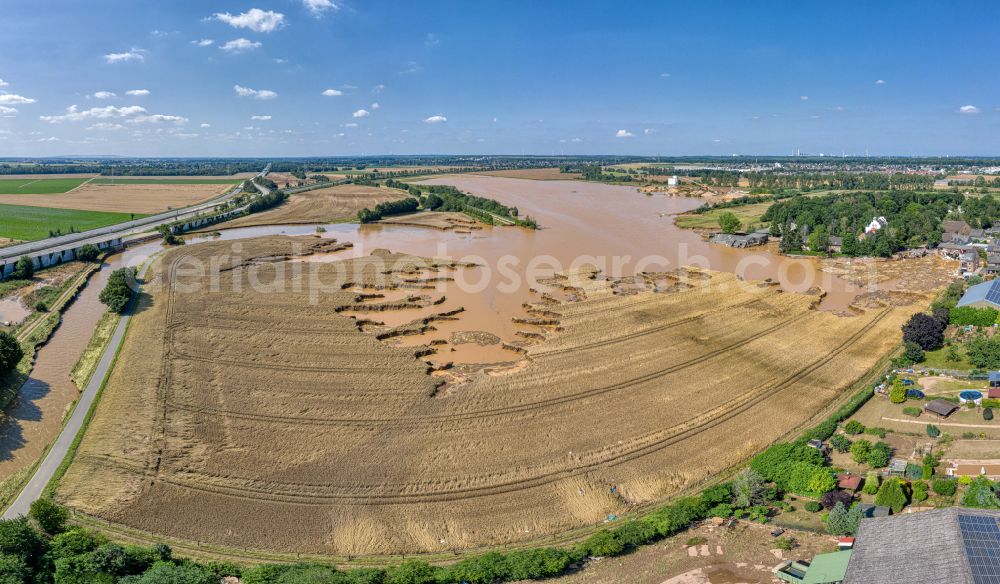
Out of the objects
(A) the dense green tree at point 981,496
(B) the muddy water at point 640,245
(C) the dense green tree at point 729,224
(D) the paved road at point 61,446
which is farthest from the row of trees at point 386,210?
(A) the dense green tree at point 981,496

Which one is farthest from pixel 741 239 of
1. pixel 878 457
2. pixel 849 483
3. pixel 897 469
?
pixel 849 483

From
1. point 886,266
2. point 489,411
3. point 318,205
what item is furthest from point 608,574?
point 318,205

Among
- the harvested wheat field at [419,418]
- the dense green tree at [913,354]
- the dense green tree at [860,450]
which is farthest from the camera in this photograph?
the dense green tree at [913,354]

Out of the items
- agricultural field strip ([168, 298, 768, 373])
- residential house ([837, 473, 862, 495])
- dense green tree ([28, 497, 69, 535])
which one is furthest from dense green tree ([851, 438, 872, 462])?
dense green tree ([28, 497, 69, 535])

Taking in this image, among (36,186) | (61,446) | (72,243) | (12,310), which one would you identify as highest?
(36,186)

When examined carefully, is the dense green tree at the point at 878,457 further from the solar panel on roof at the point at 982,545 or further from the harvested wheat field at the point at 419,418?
the solar panel on roof at the point at 982,545

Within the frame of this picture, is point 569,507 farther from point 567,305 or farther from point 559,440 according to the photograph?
point 567,305

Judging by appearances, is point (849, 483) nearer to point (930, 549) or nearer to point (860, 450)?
point (860, 450)
